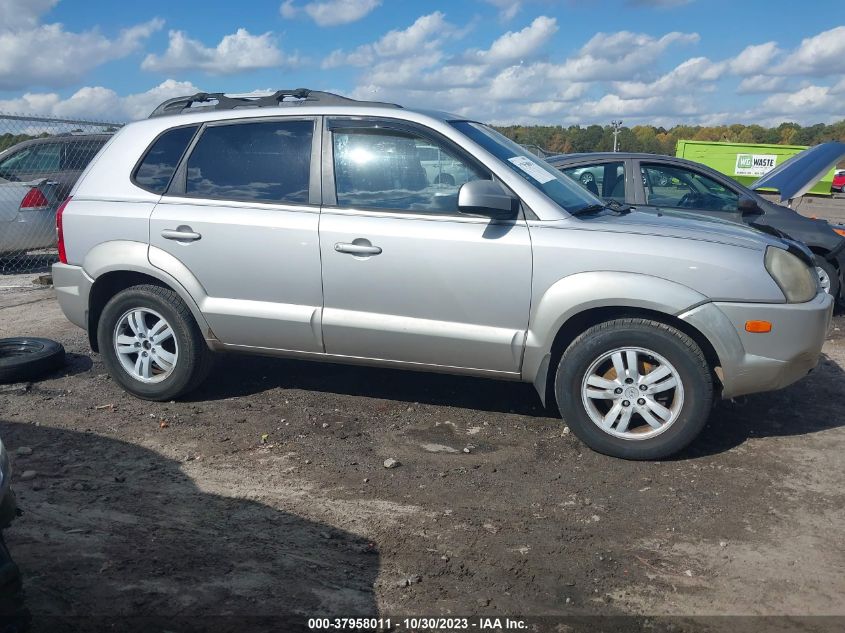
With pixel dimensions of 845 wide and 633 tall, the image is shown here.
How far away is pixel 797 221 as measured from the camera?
8.47 meters

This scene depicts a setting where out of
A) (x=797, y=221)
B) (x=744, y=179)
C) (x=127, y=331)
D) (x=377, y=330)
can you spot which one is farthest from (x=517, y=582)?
(x=744, y=179)

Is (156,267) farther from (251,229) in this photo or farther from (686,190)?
(686,190)

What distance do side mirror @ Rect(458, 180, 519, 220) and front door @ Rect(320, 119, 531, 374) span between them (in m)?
0.13

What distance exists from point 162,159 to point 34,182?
257 inches

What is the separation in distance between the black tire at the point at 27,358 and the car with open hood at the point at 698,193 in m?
4.91

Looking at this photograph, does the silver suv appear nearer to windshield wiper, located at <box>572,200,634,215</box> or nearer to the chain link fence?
windshield wiper, located at <box>572,200,634,215</box>

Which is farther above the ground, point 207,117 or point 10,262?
point 207,117

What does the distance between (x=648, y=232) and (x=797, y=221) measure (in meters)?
4.83

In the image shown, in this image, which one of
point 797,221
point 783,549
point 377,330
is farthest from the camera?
point 797,221

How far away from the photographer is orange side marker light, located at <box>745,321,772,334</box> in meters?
4.33

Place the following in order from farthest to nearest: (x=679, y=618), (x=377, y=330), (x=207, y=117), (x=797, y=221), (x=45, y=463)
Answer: (x=797, y=221) → (x=207, y=117) → (x=377, y=330) → (x=45, y=463) → (x=679, y=618)

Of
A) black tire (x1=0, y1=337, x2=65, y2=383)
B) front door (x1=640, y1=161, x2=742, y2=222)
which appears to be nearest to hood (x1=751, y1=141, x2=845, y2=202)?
front door (x1=640, y1=161, x2=742, y2=222)

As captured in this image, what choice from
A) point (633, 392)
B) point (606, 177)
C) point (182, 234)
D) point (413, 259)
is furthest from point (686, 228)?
point (606, 177)

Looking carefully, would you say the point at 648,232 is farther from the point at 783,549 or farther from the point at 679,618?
the point at 679,618
